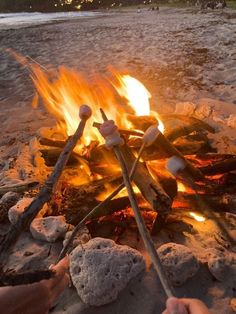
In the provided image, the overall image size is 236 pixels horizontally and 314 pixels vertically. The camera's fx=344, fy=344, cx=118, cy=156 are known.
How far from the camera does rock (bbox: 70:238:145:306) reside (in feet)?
9.77

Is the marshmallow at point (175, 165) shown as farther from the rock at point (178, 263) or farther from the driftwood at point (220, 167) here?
the rock at point (178, 263)

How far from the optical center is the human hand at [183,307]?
71.5 inches

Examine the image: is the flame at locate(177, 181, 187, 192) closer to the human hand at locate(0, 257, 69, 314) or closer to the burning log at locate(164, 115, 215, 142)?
the burning log at locate(164, 115, 215, 142)

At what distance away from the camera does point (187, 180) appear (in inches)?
161

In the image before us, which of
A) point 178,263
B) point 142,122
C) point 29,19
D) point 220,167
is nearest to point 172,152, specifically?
point 220,167

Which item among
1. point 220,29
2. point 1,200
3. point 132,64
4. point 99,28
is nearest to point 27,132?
point 1,200

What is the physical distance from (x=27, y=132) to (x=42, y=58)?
723cm

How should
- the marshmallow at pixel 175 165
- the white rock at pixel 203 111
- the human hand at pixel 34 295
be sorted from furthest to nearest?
the white rock at pixel 203 111 → the marshmallow at pixel 175 165 → the human hand at pixel 34 295

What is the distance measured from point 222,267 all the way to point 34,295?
5.56ft

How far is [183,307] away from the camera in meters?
1.84

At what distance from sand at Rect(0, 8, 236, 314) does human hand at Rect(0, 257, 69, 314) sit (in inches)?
10.8

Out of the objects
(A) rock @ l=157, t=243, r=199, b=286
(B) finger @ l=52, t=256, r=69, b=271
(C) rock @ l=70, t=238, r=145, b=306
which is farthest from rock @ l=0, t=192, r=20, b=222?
(A) rock @ l=157, t=243, r=199, b=286

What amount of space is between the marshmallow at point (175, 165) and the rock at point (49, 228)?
1367mm

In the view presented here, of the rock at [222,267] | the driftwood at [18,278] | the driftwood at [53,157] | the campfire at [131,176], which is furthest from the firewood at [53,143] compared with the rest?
the driftwood at [18,278]
